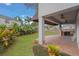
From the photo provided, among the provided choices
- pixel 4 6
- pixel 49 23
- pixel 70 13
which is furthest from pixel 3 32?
pixel 70 13

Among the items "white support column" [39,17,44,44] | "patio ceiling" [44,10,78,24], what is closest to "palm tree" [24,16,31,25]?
"white support column" [39,17,44,44]

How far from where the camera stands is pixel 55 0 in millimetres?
6406

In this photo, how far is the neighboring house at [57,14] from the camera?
636cm

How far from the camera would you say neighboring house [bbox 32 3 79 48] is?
6363mm

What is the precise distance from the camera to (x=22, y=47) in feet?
21.1

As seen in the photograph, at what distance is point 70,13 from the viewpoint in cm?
654

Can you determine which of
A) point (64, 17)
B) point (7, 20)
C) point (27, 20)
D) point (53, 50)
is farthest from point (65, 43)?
point (7, 20)

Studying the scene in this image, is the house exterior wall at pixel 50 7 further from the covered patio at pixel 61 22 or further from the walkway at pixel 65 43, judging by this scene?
the walkway at pixel 65 43

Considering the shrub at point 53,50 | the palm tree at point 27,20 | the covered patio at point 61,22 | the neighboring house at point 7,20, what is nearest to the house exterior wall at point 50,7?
the covered patio at point 61,22

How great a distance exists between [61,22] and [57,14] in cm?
20

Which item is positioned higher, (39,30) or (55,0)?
(55,0)

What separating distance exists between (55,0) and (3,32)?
1.25 meters

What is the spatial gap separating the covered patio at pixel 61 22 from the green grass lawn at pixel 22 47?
19 centimetres

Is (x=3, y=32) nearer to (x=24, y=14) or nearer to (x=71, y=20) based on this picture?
(x=24, y=14)
